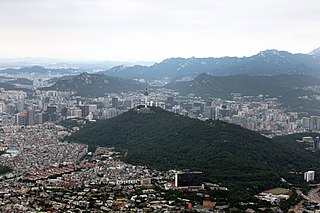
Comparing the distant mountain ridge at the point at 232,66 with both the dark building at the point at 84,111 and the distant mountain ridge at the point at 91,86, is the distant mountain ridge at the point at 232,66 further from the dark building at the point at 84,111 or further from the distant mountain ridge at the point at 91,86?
the dark building at the point at 84,111

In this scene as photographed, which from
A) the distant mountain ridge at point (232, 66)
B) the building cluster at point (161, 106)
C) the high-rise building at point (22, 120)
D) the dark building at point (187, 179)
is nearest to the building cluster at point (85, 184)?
the dark building at point (187, 179)

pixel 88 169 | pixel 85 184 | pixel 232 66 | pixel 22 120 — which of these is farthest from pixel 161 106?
pixel 232 66

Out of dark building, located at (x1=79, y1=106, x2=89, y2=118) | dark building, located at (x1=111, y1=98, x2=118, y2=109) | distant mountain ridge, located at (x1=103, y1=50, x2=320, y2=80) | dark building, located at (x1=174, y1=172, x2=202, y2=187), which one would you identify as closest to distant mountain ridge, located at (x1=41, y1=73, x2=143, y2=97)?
dark building, located at (x1=111, y1=98, x2=118, y2=109)

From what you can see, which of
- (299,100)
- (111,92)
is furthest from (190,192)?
(111,92)

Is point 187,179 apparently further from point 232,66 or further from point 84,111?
point 232,66

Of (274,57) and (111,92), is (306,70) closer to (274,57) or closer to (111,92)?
(274,57)

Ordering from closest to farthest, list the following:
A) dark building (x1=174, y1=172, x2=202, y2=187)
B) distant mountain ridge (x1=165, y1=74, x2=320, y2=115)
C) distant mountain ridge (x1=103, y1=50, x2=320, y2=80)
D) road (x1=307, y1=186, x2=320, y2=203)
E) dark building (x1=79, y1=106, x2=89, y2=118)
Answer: road (x1=307, y1=186, x2=320, y2=203), dark building (x1=174, y1=172, x2=202, y2=187), dark building (x1=79, y1=106, x2=89, y2=118), distant mountain ridge (x1=165, y1=74, x2=320, y2=115), distant mountain ridge (x1=103, y1=50, x2=320, y2=80)

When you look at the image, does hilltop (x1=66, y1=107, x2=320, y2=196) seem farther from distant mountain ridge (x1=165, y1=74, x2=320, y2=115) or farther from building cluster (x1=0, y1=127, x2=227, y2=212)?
distant mountain ridge (x1=165, y1=74, x2=320, y2=115)
